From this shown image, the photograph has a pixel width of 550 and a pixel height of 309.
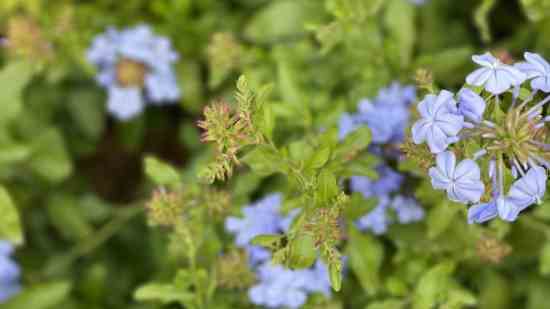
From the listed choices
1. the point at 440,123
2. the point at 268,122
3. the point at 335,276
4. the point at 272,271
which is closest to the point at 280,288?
the point at 272,271

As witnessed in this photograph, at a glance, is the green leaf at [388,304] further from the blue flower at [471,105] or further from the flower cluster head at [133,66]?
the flower cluster head at [133,66]

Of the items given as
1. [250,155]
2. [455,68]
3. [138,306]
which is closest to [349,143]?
[250,155]

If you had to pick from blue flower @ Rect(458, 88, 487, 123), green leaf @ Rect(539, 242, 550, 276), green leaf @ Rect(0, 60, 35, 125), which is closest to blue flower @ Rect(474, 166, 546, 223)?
blue flower @ Rect(458, 88, 487, 123)

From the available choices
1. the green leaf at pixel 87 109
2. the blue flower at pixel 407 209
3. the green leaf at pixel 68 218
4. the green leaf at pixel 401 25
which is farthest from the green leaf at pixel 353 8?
the green leaf at pixel 68 218

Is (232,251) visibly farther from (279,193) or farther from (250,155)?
(250,155)

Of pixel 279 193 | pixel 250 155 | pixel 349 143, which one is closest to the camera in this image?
pixel 250 155

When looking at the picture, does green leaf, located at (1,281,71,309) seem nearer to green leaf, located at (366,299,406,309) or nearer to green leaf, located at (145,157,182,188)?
green leaf, located at (145,157,182,188)
